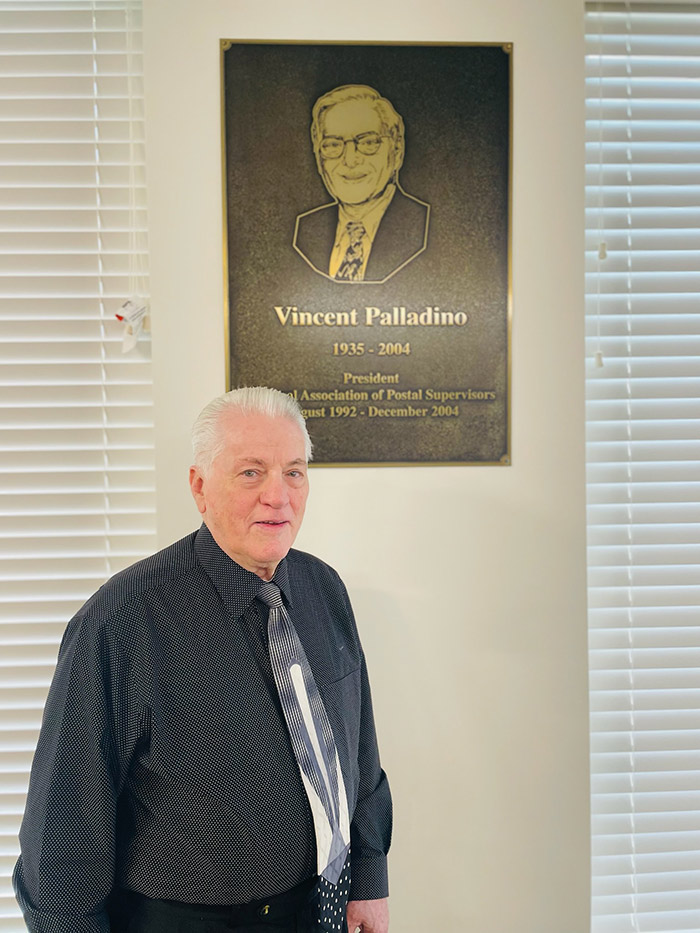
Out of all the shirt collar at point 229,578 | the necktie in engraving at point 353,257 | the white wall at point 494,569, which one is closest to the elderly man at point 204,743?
the shirt collar at point 229,578

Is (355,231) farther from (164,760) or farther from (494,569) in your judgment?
(164,760)

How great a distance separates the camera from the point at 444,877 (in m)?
1.64

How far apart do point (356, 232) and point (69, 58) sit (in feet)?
2.61

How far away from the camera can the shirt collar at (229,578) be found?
3.88 feet

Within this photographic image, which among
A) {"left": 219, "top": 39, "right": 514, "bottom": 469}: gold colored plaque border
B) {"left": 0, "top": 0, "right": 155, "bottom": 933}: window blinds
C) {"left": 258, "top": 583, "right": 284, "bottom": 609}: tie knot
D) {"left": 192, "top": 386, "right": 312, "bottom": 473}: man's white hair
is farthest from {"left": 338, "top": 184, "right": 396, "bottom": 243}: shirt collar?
{"left": 258, "top": 583, "right": 284, "bottom": 609}: tie knot

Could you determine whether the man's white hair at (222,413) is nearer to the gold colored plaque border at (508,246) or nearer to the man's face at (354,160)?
the gold colored plaque border at (508,246)

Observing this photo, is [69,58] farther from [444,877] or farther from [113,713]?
[444,877]

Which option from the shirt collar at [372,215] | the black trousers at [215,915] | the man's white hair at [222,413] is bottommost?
the black trousers at [215,915]

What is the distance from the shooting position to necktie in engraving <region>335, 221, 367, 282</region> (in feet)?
5.25

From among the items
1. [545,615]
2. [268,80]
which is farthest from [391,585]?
[268,80]

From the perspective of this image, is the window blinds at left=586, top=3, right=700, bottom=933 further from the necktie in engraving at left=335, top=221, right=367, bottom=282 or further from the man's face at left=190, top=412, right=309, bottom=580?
the man's face at left=190, top=412, right=309, bottom=580

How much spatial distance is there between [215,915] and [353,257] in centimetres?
125

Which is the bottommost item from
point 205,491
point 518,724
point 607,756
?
point 607,756

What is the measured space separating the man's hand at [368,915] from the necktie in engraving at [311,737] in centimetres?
20
